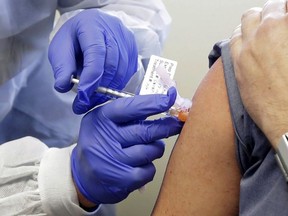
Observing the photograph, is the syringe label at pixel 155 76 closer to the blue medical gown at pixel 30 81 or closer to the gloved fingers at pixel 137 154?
the gloved fingers at pixel 137 154

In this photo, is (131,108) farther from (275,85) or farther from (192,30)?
(192,30)

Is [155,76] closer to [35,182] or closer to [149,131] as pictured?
[149,131]

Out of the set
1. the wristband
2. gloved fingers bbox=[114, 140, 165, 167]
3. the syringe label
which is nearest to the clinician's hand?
the wristband

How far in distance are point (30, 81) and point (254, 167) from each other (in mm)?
769

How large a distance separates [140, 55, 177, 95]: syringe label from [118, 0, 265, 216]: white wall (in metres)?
0.71

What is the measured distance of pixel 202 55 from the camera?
155cm

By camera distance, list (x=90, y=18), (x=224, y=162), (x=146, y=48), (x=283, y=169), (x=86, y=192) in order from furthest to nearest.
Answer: (x=146, y=48) < (x=90, y=18) < (x=86, y=192) < (x=224, y=162) < (x=283, y=169)

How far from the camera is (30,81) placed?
1.21 meters

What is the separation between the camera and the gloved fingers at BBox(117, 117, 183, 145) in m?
0.84

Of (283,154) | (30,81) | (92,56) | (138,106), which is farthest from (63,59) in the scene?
(283,154)

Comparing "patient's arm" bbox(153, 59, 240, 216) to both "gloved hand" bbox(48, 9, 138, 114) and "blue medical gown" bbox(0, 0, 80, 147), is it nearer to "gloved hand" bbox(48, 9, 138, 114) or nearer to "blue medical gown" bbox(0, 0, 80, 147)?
"gloved hand" bbox(48, 9, 138, 114)

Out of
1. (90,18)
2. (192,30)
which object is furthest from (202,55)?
(90,18)

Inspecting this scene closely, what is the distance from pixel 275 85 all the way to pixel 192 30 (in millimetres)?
931

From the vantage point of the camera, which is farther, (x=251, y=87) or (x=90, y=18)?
(x=90, y=18)
